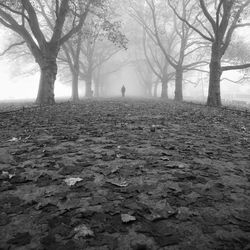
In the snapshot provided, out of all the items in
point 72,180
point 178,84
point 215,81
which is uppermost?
point 178,84

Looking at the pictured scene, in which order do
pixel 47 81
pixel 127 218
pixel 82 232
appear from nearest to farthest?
pixel 82 232 → pixel 127 218 → pixel 47 81

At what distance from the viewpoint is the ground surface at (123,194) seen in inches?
83.4

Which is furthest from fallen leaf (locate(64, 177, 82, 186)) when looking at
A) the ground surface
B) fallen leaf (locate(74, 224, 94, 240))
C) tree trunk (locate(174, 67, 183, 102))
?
tree trunk (locate(174, 67, 183, 102))

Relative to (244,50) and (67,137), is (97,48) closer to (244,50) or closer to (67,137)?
(244,50)

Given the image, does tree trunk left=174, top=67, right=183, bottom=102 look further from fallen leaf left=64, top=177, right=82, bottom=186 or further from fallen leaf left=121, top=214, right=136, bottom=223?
fallen leaf left=121, top=214, right=136, bottom=223

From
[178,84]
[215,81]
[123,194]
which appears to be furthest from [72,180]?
[178,84]

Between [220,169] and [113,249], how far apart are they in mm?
2362

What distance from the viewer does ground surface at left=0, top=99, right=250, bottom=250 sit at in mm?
2117

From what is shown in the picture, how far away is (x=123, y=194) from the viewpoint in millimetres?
2887

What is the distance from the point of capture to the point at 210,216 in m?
2.45

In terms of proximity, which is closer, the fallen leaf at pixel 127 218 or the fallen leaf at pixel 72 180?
the fallen leaf at pixel 127 218

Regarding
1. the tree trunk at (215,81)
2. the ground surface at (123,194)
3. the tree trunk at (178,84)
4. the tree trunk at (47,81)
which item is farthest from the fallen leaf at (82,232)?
the tree trunk at (178,84)

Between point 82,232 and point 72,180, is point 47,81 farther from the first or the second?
point 82,232

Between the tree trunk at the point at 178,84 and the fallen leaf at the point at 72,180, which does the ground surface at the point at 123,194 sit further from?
the tree trunk at the point at 178,84
